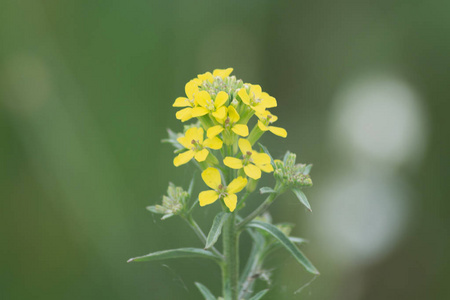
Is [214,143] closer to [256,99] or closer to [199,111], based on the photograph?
[199,111]

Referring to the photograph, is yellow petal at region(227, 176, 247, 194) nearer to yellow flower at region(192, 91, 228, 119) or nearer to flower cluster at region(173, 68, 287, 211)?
flower cluster at region(173, 68, 287, 211)

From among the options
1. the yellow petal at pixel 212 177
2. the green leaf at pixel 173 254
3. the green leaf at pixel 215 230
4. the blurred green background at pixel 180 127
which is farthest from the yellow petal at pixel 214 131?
the blurred green background at pixel 180 127

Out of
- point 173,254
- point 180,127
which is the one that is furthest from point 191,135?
point 180,127

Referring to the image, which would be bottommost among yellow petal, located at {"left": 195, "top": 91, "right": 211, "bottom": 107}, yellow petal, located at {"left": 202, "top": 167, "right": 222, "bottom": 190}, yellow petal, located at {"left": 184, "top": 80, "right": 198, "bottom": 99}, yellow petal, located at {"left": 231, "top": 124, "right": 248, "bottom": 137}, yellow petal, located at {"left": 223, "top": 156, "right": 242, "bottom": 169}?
yellow petal, located at {"left": 202, "top": 167, "right": 222, "bottom": 190}

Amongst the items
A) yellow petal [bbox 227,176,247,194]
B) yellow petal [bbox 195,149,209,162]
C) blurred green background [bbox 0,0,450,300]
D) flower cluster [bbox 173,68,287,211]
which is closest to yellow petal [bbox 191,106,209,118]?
flower cluster [bbox 173,68,287,211]

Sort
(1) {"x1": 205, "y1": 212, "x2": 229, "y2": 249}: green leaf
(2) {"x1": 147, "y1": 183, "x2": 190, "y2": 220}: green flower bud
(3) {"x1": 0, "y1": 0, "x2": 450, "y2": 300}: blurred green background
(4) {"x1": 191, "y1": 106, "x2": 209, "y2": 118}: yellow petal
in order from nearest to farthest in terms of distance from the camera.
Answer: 1. (1) {"x1": 205, "y1": 212, "x2": 229, "y2": 249}: green leaf
2. (4) {"x1": 191, "y1": 106, "x2": 209, "y2": 118}: yellow petal
3. (2) {"x1": 147, "y1": 183, "x2": 190, "y2": 220}: green flower bud
4. (3) {"x1": 0, "y1": 0, "x2": 450, "y2": 300}: blurred green background

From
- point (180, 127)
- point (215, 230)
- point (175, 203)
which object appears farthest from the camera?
point (180, 127)
